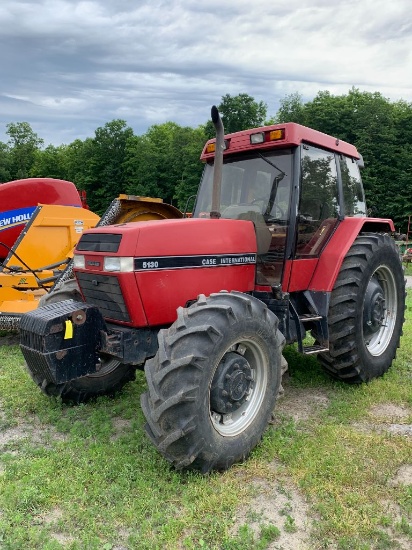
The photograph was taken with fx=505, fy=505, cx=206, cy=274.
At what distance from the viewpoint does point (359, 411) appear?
418 cm

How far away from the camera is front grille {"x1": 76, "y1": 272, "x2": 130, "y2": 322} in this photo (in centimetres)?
350

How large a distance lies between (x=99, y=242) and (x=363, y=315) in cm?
254

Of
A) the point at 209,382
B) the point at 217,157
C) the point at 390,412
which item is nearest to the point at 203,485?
the point at 209,382

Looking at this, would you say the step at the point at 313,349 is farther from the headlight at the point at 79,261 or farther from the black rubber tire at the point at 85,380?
the headlight at the point at 79,261

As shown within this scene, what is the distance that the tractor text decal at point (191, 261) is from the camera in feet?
11.2

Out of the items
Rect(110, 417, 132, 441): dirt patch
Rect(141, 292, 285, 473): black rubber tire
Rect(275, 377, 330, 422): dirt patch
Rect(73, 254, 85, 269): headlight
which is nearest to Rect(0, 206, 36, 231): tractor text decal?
Rect(73, 254, 85, 269): headlight

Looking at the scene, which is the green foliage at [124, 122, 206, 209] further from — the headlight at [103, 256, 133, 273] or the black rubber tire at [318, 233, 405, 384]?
the headlight at [103, 256, 133, 273]

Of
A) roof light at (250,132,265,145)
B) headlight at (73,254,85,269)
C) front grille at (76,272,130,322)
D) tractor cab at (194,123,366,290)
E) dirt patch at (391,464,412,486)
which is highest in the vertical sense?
roof light at (250,132,265,145)

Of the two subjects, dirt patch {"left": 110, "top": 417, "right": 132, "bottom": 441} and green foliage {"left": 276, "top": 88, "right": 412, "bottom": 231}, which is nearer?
dirt patch {"left": 110, "top": 417, "right": 132, "bottom": 441}

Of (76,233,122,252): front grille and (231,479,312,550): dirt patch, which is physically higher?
(76,233,122,252): front grille

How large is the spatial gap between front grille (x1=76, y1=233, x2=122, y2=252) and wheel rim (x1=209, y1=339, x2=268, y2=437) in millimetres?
1054

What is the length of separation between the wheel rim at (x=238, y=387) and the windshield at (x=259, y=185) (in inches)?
50.7

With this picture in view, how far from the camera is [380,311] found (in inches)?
191

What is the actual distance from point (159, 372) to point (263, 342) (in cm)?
84
